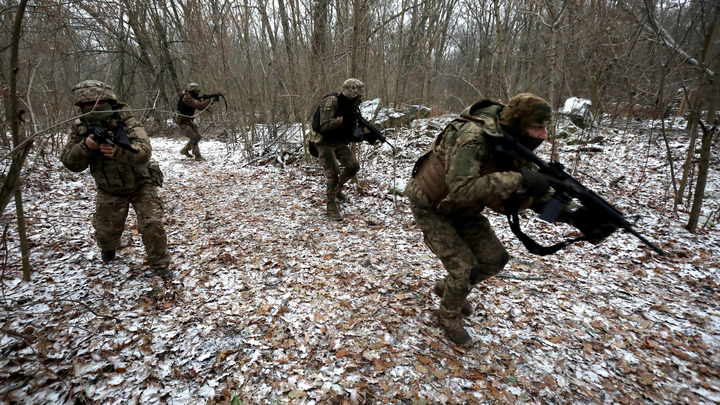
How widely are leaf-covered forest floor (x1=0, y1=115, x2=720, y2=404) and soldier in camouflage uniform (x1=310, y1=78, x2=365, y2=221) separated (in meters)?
0.70

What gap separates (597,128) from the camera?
31.1ft

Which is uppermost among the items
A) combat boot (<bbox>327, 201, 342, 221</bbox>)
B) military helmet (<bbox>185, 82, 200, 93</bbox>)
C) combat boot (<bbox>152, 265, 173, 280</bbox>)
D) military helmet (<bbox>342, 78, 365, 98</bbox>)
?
military helmet (<bbox>185, 82, 200, 93</bbox>)

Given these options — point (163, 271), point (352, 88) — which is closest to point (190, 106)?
point (352, 88)

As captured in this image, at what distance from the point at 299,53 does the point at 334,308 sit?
20.0 ft

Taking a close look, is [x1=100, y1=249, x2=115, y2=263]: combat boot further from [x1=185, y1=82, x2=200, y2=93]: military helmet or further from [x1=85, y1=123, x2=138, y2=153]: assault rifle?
[x1=185, y1=82, x2=200, y2=93]: military helmet

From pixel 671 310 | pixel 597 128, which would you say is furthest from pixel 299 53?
pixel 597 128

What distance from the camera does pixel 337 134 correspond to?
5020mm

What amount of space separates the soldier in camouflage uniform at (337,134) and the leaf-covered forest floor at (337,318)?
0.70 meters

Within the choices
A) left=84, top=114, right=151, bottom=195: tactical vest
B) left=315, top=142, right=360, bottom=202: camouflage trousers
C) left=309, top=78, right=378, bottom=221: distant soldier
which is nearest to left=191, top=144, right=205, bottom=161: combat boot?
left=309, top=78, right=378, bottom=221: distant soldier

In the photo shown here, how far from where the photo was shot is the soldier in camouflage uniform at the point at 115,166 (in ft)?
9.51

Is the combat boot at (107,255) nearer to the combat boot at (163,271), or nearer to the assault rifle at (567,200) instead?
the combat boot at (163,271)

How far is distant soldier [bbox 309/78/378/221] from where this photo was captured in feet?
15.5

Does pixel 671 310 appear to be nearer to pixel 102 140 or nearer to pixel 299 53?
pixel 102 140

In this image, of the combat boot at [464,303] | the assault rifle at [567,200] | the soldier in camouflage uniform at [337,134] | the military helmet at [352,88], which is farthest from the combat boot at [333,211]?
the assault rifle at [567,200]
